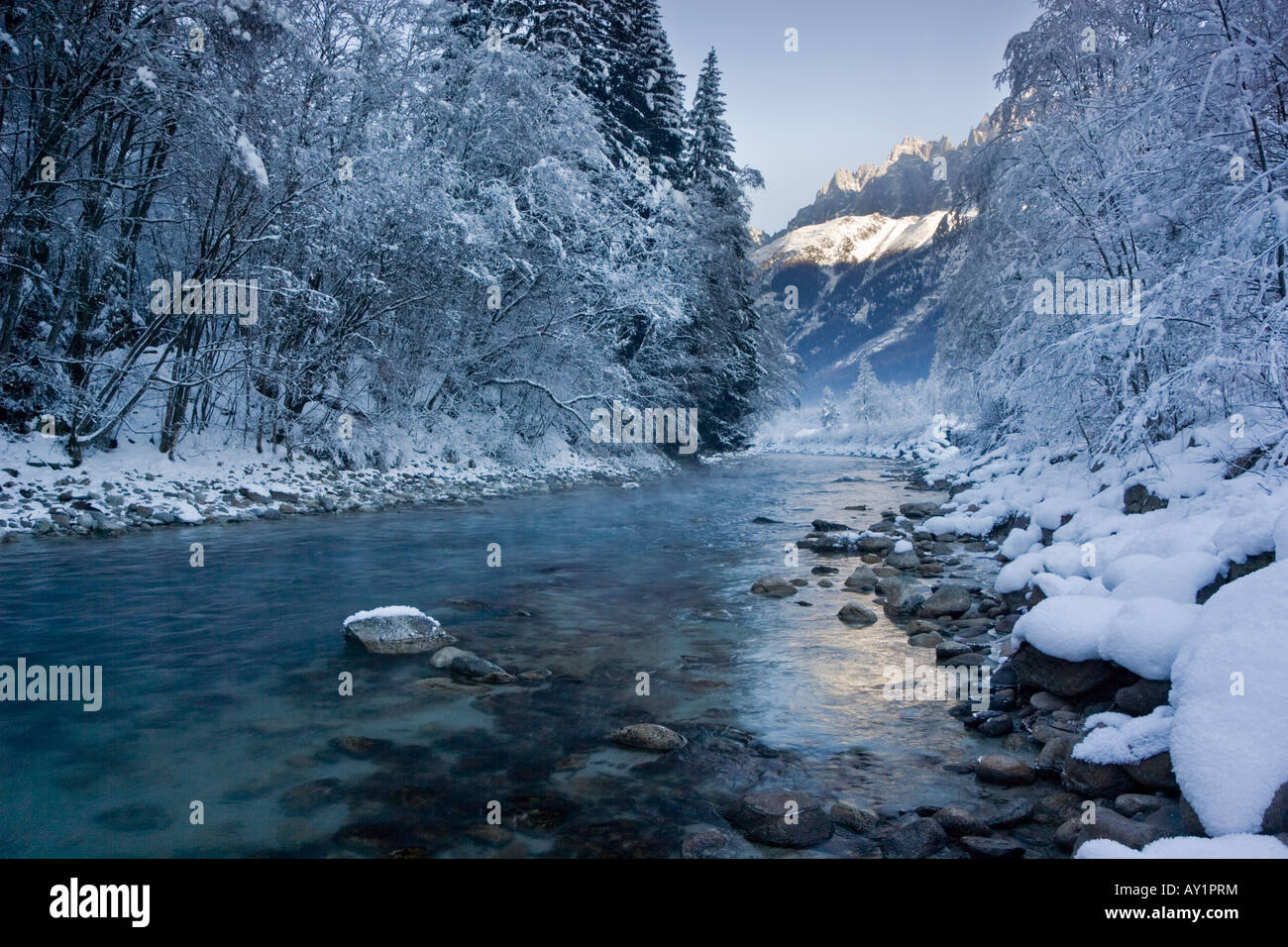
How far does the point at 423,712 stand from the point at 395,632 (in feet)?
5.28

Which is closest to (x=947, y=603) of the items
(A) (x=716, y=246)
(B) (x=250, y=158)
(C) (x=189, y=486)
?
(B) (x=250, y=158)

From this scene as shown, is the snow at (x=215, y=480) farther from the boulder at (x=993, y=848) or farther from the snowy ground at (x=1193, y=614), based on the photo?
the snowy ground at (x=1193, y=614)

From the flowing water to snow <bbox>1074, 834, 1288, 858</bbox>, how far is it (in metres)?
1.13

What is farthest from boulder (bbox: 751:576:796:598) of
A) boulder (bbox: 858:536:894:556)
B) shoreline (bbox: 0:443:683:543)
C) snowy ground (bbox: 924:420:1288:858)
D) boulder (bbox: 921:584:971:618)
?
shoreline (bbox: 0:443:683:543)

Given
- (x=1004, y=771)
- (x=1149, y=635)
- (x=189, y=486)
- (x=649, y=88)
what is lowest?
(x=1004, y=771)

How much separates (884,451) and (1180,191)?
57.1 m

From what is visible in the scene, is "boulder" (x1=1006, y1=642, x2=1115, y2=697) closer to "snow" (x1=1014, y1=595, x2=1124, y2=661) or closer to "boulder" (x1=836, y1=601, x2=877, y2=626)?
"snow" (x1=1014, y1=595, x2=1124, y2=661)

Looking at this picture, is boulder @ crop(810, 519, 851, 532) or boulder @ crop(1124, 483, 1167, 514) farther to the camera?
boulder @ crop(810, 519, 851, 532)

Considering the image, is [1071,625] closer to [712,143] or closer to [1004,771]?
[1004,771]

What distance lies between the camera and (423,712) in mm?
5199

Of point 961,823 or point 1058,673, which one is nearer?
point 961,823

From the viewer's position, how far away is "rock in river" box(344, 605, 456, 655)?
258 inches

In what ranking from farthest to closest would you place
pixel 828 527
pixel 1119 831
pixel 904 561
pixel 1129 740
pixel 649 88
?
1. pixel 649 88
2. pixel 828 527
3. pixel 904 561
4. pixel 1129 740
5. pixel 1119 831
